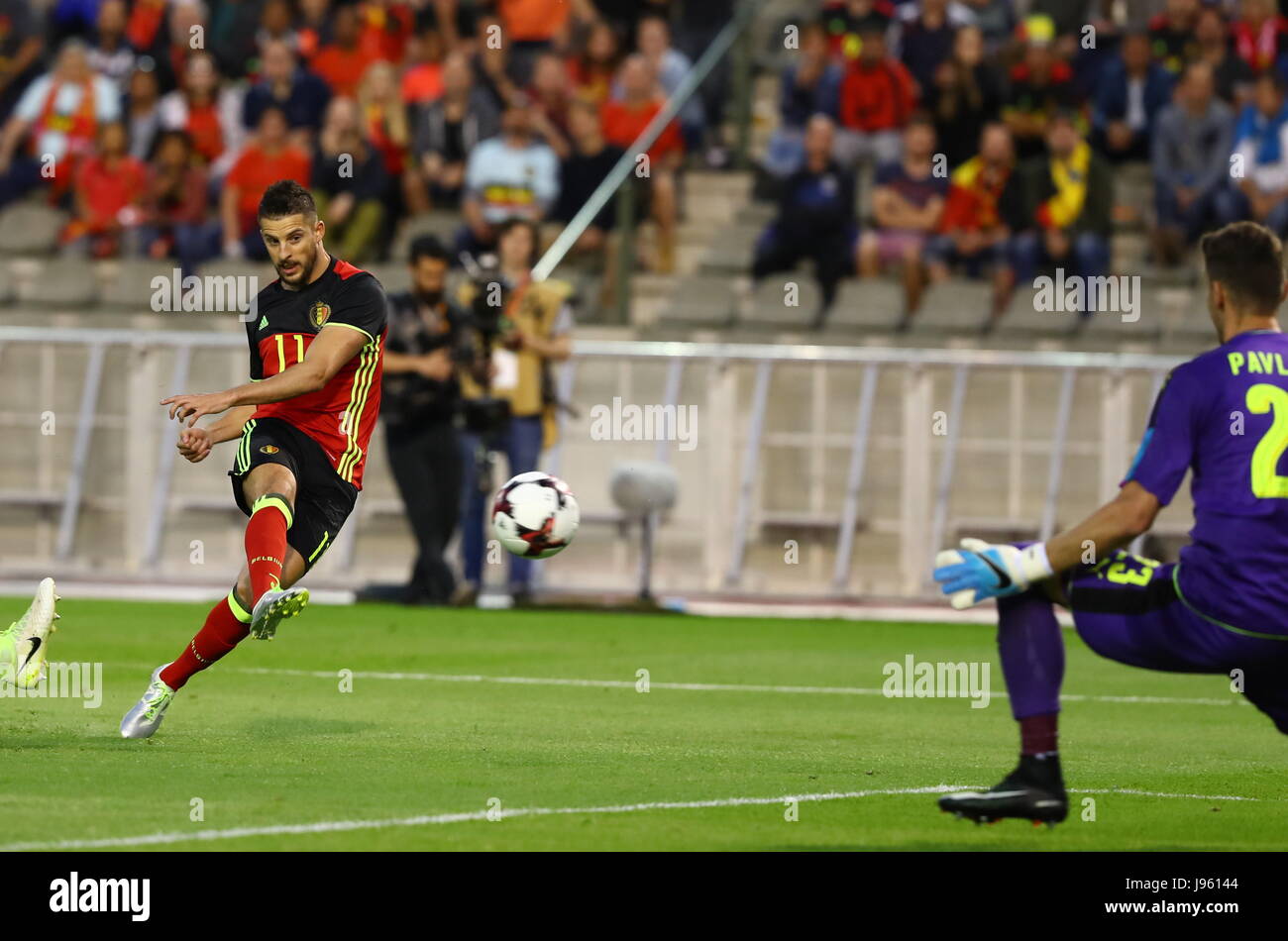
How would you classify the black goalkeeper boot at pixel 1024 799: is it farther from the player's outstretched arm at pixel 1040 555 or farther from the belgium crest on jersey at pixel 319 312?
the belgium crest on jersey at pixel 319 312

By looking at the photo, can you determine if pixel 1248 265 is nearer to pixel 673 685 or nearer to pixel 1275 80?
pixel 673 685

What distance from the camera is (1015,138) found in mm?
20219

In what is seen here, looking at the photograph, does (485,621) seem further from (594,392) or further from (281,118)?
(281,118)

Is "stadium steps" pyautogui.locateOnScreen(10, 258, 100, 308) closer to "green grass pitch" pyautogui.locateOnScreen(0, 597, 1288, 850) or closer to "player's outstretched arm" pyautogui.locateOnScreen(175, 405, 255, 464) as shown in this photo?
"green grass pitch" pyautogui.locateOnScreen(0, 597, 1288, 850)

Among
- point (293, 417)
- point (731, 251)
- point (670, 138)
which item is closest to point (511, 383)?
point (731, 251)

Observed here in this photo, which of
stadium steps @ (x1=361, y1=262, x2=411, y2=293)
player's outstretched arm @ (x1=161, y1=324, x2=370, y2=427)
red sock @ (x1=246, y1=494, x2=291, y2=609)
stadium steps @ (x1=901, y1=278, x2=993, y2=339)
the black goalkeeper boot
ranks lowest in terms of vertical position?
the black goalkeeper boot

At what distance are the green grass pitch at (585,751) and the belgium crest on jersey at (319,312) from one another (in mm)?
1746

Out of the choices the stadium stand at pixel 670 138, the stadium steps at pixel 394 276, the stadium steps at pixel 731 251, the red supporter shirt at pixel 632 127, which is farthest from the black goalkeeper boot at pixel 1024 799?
the red supporter shirt at pixel 632 127

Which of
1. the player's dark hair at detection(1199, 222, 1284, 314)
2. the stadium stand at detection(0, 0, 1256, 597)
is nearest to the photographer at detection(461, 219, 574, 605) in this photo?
the stadium stand at detection(0, 0, 1256, 597)

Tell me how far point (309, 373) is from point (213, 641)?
116cm

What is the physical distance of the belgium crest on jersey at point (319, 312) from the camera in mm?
9211

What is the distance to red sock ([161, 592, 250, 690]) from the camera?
8.87 metres

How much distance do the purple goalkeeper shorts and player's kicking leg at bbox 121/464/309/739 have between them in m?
3.30

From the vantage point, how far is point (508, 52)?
22.4m
